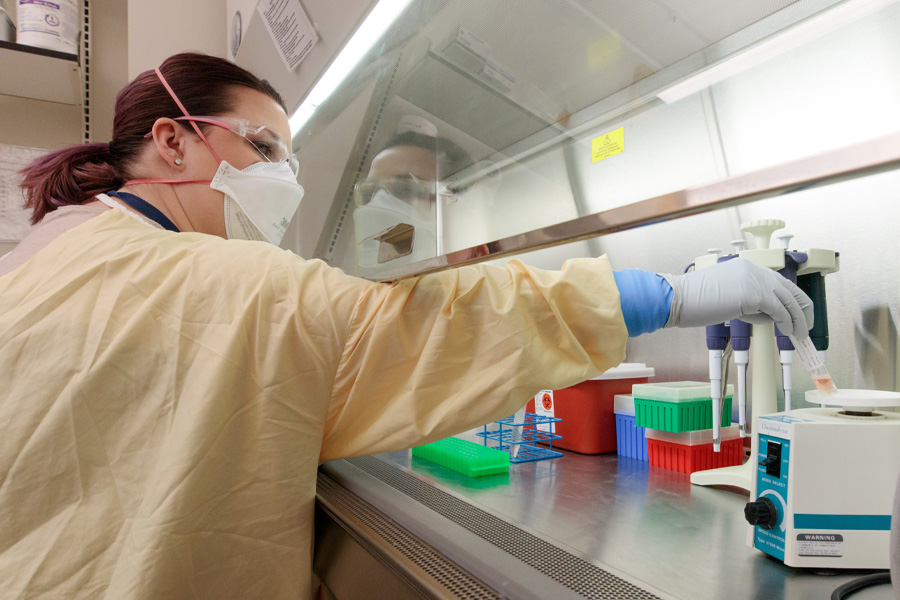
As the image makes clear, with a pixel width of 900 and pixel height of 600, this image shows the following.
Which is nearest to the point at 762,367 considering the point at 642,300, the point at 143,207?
the point at 642,300

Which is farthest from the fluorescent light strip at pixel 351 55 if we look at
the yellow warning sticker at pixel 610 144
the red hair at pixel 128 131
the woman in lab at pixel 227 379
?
the woman in lab at pixel 227 379

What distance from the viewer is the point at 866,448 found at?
62 centimetres

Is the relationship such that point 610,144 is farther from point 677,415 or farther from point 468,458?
point 468,458

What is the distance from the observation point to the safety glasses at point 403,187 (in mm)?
852

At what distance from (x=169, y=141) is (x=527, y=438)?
102cm

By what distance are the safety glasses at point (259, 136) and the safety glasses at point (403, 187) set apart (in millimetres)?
338

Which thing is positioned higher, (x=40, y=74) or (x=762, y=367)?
(x=40, y=74)

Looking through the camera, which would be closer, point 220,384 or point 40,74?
point 220,384

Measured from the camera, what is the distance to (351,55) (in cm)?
134

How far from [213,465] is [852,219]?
1165 mm

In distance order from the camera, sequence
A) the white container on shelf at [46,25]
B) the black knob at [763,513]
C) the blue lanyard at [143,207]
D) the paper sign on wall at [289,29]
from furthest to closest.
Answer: the white container on shelf at [46,25]
the paper sign on wall at [289,29]
the blue lanyard at [143,207]
the black knob at [763,513]

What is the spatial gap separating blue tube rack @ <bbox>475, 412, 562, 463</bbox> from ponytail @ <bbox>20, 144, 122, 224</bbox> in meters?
0.96

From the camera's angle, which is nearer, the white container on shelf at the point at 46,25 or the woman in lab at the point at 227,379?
the woman in lab at the point at 227,379

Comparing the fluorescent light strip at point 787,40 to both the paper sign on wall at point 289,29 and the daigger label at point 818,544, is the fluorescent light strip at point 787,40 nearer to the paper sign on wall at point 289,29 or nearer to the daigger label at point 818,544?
the daigger label at point 818,544
